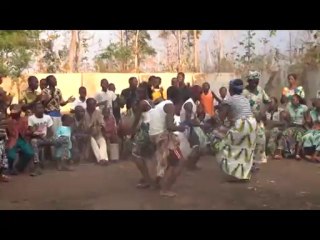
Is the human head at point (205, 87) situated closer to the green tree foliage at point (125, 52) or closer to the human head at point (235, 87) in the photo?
the human head at point (235, 87)

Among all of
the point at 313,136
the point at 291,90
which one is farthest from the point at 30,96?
the point at 313,136

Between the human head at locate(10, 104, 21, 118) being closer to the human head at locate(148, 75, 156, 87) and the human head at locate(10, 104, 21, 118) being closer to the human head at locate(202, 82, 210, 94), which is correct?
the human head at locate(148, 75, 156, 87)

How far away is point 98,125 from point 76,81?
1.87ft

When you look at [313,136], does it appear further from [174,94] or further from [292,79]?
[174,94]

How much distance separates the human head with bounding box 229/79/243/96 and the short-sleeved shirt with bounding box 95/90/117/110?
4.42 ft

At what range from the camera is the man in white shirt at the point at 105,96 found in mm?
7543

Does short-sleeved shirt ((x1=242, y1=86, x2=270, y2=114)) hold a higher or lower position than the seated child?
higher

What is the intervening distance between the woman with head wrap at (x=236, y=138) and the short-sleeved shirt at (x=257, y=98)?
0.08m

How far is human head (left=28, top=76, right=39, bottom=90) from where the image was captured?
752cm

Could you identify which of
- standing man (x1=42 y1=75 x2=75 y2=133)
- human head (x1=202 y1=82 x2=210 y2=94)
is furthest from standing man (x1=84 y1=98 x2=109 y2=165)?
human head (x1=202 y1=82 x2=210 y2=94)

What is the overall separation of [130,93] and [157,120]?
0.48 meters

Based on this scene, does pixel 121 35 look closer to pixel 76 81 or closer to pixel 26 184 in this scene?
pixel 76 81

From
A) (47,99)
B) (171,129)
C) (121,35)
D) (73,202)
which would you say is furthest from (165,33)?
(73,202)

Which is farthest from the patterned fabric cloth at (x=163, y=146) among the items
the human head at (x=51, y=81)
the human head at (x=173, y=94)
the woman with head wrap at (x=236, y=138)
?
the human head at (x=51, y=81)
